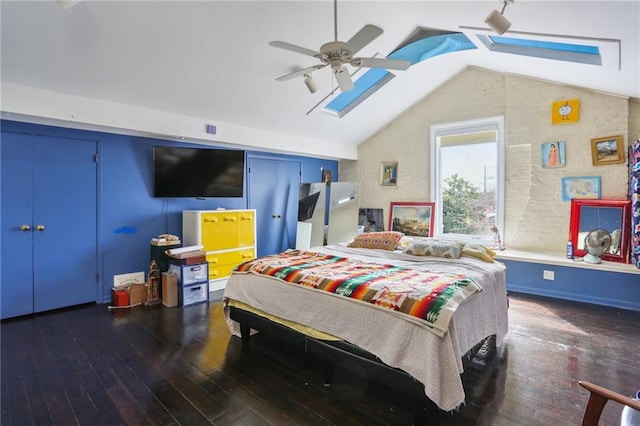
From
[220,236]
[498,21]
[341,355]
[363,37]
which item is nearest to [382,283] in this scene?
[341,355]

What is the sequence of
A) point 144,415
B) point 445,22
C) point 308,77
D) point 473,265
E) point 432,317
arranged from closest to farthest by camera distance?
point 432,317, point 144,415, point 473,265, point 445,22, point 308,77

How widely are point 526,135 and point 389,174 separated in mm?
2190

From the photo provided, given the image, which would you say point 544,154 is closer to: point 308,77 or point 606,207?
point 606,207

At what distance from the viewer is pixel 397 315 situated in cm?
184

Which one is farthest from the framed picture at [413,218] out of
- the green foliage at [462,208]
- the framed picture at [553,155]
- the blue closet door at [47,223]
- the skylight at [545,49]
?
the blue closet door at [47,223]

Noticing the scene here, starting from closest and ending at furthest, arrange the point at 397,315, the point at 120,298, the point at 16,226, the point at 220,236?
the point at 397,315 → the point at 16,226 → the point at 120,298 → the point at 220,236

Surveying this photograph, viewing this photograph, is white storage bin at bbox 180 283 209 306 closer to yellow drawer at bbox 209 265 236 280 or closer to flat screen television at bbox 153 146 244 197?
yellow drawer at bbox 209 265 236 280

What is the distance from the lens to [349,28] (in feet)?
11.2

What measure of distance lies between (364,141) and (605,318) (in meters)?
4.44

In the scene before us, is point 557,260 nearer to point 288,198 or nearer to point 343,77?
point 343,77

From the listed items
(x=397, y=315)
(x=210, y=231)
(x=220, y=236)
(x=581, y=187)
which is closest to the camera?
(x=397, y=315)

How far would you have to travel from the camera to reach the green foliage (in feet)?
16.6

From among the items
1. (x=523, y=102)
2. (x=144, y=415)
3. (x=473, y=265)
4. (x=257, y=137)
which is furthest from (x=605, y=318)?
(x=257, y=137)

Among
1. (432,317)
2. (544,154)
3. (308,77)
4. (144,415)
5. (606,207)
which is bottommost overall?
(144,415)
